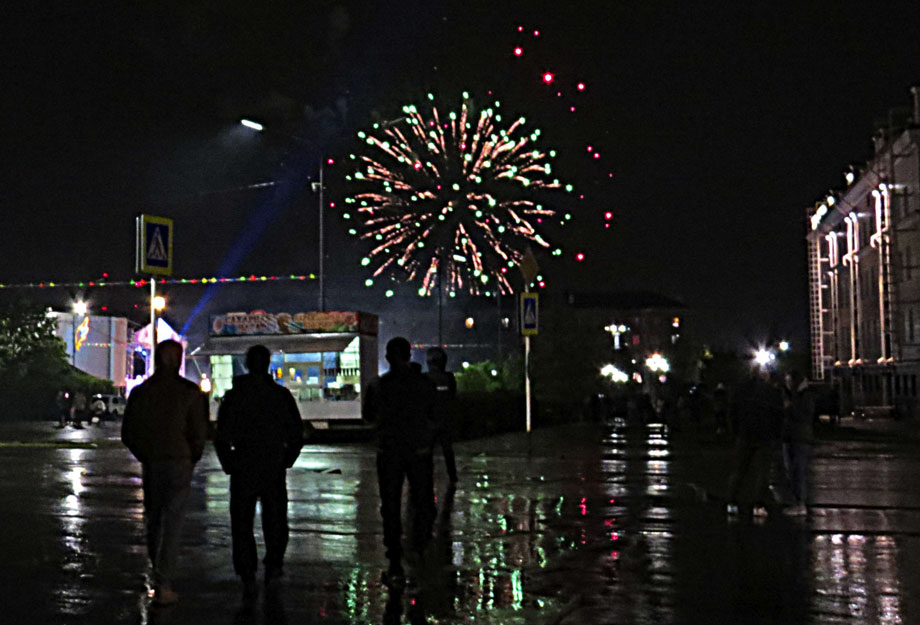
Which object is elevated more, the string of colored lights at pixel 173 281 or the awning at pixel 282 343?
the string of colored lights at pixel 173 281

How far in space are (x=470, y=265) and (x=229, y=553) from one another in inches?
975

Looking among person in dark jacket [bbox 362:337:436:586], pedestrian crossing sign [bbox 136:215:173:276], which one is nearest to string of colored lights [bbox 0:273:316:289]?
pedestrian crossing sign [bbox 136:215:173:276]

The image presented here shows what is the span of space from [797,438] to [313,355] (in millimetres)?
21851

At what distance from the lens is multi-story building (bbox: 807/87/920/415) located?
180 ft

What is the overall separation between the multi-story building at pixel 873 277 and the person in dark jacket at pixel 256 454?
159ft

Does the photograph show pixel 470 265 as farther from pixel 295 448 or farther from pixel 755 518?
pixel 295 448

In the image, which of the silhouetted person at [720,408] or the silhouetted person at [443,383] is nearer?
the silhouetted person at [443,383]

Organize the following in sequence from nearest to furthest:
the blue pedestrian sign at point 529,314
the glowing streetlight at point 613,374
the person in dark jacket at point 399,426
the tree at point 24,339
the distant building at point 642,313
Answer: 1. the person in dark jacket at point 399,426
2. the blue pedestrian sign at point 529,314
3. the tree at point 24,339
4. the glowing streetlight at point 613,374
5. the distant building at point 642,313

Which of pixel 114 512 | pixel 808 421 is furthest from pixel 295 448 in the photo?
pixel 808 421

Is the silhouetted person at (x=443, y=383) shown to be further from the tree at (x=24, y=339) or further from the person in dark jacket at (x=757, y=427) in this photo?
the tree at (x=24, y=339)

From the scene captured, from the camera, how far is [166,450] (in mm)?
7770

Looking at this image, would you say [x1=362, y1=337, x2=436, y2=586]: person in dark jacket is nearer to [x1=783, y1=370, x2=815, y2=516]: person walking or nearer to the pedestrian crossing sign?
the pedestrian crossing sign

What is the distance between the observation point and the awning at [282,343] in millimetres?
33594

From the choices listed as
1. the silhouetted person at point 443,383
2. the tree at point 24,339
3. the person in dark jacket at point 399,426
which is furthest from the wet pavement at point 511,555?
the tree at point 24,339
